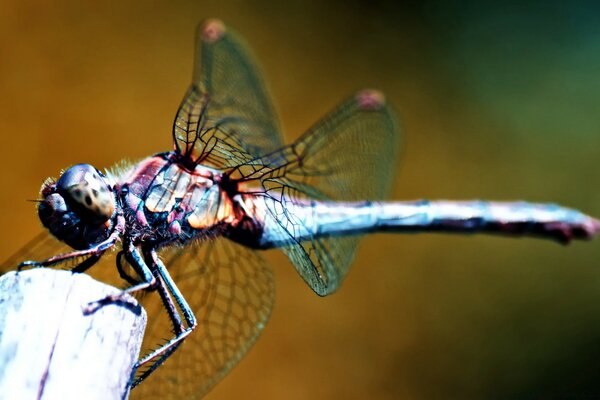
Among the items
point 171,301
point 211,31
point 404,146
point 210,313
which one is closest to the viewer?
point 171,301

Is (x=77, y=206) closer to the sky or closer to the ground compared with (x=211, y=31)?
closer to the ground

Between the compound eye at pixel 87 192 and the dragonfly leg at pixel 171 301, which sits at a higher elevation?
the compound eye at pixel 87 192

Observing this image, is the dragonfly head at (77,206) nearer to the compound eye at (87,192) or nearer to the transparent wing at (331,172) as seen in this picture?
the compound eye at (87,192)

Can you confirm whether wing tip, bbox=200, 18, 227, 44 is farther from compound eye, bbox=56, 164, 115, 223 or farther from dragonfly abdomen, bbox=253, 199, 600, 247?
compound eye, bbox=56, 164, 115, 223

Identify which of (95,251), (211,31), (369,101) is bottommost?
(95,251)

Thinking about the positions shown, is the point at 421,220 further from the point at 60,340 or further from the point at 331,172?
the point at 60,340

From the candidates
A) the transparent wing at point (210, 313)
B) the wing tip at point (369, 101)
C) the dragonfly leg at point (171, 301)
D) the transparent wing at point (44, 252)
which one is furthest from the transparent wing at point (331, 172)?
the transparent wing at point (44, 252)

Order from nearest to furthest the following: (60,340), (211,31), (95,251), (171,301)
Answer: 1. (60,340)
2. (95,251)
3. (171,301)
4. (211,31)

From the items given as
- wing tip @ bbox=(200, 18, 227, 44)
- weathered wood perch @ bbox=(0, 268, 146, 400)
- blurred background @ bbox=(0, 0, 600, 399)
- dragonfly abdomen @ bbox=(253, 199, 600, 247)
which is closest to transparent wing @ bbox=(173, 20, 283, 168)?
wing tip @ bbox=(200, 18, 227, 44)

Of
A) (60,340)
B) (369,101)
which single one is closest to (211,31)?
(369,101)
